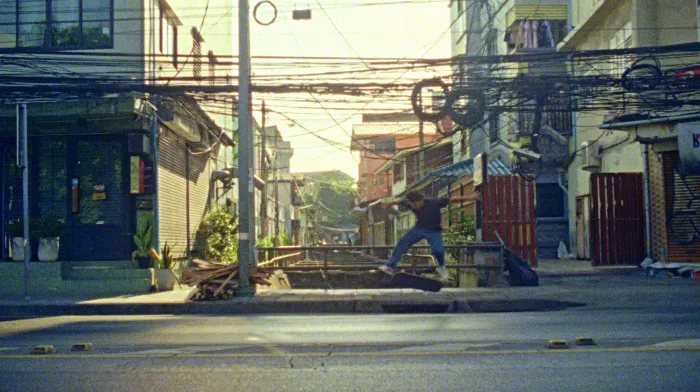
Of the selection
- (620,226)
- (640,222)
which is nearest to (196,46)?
(620,226)

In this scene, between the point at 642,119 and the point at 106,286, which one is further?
the point at 642,119

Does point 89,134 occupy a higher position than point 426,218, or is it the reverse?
point 89,134

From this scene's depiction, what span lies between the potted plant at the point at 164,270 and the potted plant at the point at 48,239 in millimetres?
2427

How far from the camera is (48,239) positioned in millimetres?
18969

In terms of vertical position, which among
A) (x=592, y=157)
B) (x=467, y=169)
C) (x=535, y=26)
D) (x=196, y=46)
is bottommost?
(x=467, y=169)

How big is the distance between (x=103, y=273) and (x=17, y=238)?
2211mm

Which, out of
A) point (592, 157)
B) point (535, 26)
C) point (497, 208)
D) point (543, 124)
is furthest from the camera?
point (535, 26)

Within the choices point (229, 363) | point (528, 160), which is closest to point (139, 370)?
point (229, 363)

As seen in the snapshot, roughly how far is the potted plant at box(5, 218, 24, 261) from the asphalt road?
7743 mm

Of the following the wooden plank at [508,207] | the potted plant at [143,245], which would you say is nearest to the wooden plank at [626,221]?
the wooden plank at [508,207]

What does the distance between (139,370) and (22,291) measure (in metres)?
12.8

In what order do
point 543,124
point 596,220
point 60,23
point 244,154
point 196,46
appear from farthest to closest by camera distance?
point 543,124 → point 196,46 → point 596,220 → point 60,23 → point 244,154

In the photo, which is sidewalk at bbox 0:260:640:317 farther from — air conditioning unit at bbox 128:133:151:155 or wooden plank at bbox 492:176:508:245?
wooden plank at bbox 492:176:508:245

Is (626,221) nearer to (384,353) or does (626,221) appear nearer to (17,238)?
(384,353)
